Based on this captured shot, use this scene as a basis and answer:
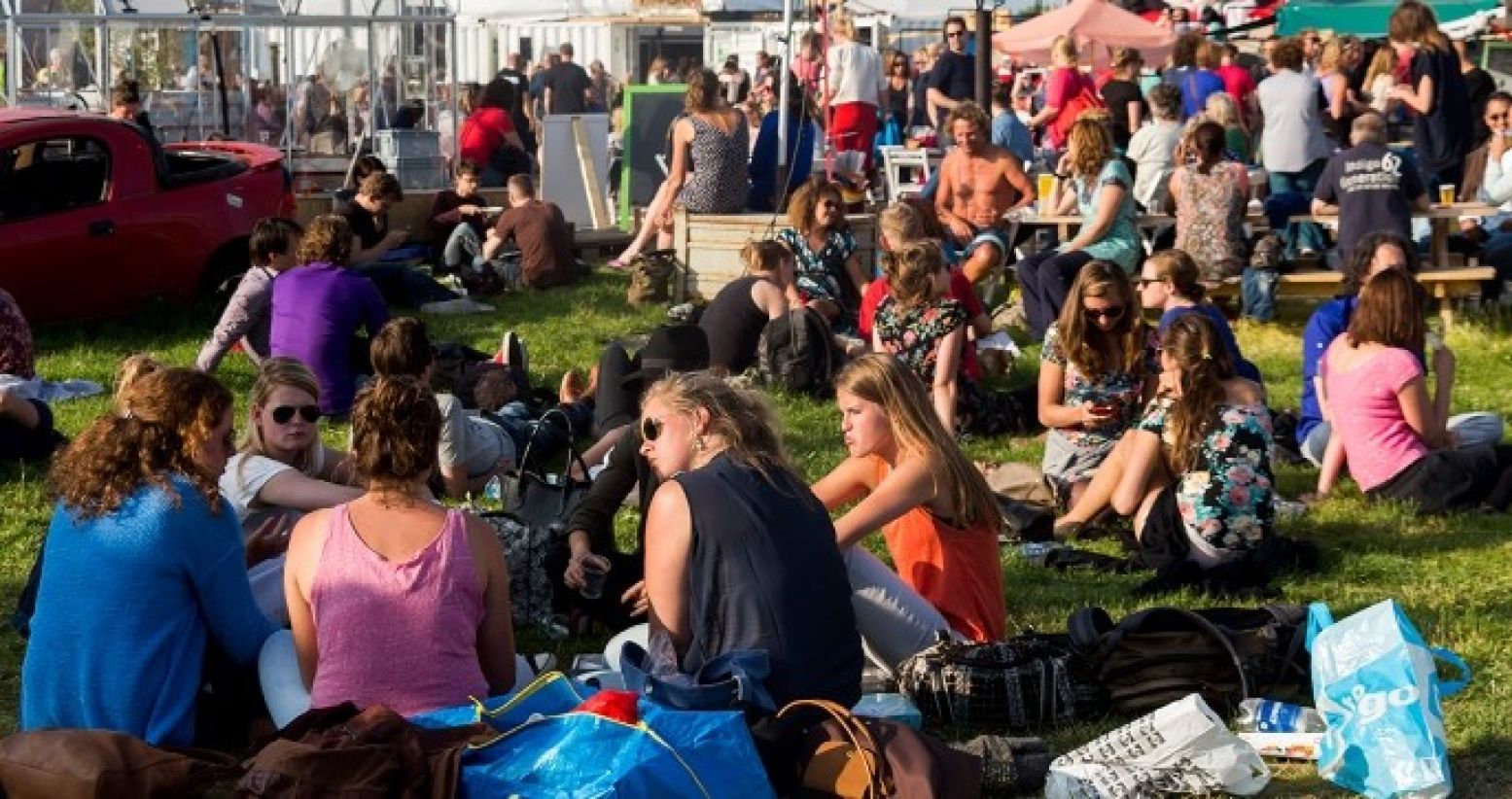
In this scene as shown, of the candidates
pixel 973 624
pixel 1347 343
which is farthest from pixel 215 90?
pixel 973 624

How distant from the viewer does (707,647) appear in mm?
5918

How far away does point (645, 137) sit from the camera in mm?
19953

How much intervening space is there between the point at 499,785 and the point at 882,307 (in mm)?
5913

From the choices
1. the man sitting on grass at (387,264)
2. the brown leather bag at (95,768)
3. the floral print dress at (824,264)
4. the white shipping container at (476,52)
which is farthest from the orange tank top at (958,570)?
the white shipping container at (476,52)

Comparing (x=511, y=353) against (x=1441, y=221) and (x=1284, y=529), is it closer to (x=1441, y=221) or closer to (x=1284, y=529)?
(x=1284, y=529)

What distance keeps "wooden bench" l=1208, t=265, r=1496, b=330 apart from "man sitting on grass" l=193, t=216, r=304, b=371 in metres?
5.66

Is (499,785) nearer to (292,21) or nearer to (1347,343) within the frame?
(1347,343)

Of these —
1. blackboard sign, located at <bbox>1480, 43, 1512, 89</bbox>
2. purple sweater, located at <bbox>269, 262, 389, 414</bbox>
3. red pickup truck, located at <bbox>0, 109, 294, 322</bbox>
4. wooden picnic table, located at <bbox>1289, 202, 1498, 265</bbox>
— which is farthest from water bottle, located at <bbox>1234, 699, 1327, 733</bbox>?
blackboard sign, located at <bbox>1480, 43, 1512, 89</bbox>

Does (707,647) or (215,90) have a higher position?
(215,90)

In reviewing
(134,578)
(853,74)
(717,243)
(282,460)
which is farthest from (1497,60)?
(134,578)

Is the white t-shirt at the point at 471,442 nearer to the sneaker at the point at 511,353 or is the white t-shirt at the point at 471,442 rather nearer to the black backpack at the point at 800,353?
the sneaker at the point at 511,353

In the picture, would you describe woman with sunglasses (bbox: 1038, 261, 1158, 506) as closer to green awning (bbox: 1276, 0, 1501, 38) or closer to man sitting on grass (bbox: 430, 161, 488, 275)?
man sitting on grass (bbox: 430, 161, 488, 275)

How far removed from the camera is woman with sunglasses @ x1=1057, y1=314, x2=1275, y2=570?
8305 mm

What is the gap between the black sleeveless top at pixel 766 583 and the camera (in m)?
5.81
